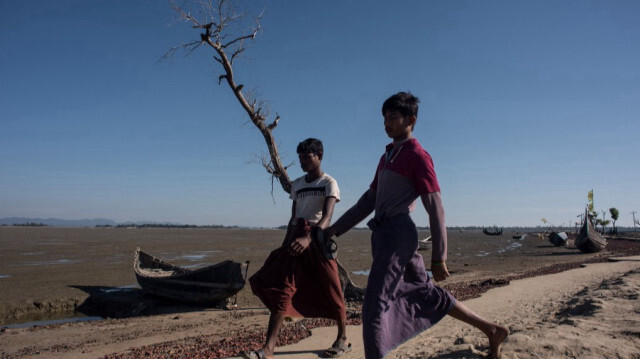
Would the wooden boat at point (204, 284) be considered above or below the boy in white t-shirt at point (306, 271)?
below

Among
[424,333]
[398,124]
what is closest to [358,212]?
[398,124]

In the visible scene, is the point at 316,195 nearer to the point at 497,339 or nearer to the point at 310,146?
the point at 310,146

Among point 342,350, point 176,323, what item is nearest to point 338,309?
point 342,350

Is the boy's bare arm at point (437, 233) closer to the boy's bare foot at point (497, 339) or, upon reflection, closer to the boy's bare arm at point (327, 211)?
the boy's bare foot at point (497, 339)

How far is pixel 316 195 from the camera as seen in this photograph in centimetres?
399

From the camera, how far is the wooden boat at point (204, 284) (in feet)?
31.7

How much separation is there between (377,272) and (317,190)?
1.56 m

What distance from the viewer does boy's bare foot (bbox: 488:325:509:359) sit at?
273cm

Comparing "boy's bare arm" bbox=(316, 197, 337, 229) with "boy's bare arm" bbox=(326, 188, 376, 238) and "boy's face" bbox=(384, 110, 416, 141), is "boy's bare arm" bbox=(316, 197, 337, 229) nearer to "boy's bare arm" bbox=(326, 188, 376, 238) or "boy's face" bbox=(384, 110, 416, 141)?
"boy's bare arm" bbox=(326, 188, 376, 238)

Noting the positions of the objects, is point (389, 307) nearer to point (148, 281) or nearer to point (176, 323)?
point (176, 323)

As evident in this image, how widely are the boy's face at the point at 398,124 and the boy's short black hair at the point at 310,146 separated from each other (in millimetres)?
1375

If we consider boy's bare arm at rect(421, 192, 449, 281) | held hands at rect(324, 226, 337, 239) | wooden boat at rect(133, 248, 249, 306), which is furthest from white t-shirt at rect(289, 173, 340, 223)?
wooden boat at rect(133, 248, 249, 306)

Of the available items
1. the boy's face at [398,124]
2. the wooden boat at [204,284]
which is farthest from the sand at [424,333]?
the boy's face at [398,124]

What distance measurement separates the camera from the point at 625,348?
289 cm
